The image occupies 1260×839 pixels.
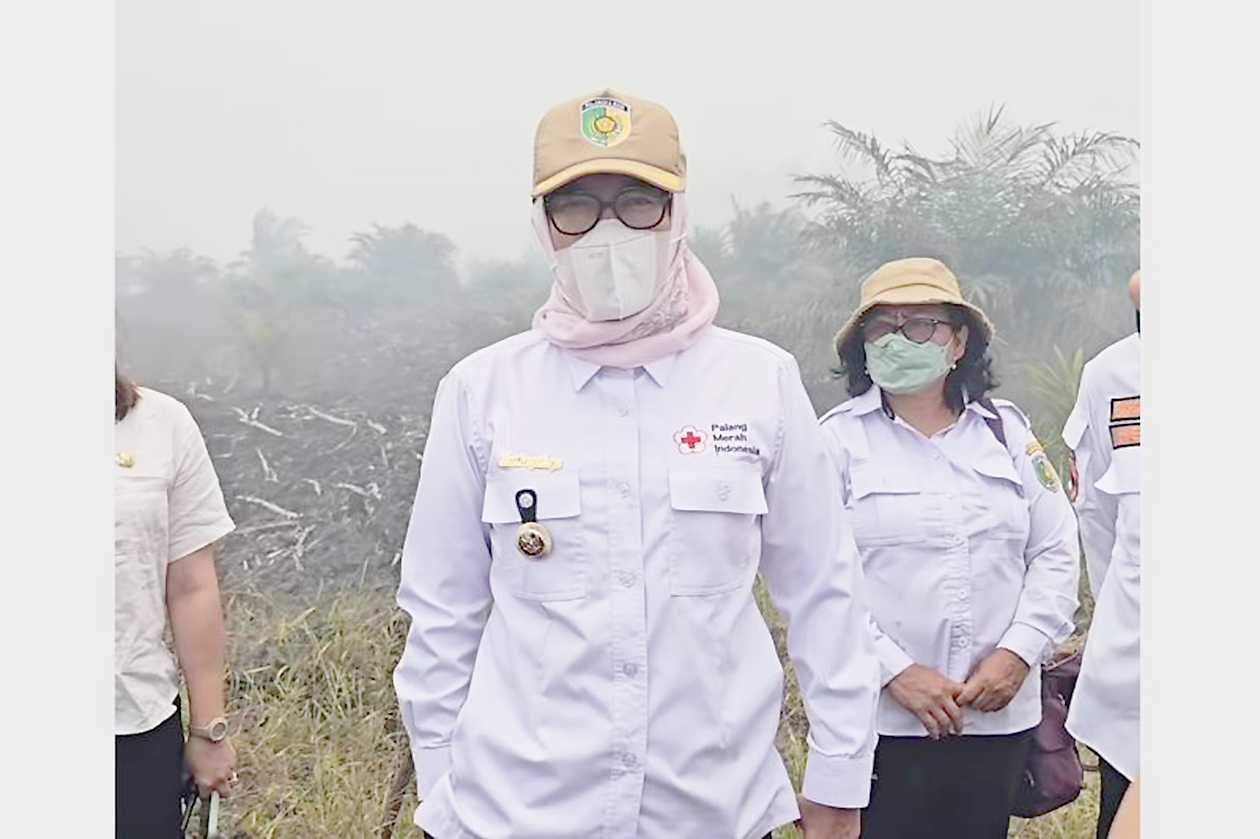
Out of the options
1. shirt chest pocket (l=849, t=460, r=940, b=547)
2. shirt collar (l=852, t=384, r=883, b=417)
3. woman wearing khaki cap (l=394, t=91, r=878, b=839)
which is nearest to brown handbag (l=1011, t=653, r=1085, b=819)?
shirt chest pocket (l=849, t=460, r=940, b=547)

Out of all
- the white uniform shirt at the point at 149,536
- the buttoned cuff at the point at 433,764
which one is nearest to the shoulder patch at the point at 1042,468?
the buttoned cuff at the point at 433,764

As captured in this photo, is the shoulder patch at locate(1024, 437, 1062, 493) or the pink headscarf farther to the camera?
the shoulder patch at locate(1024, 437, 1062, 493)

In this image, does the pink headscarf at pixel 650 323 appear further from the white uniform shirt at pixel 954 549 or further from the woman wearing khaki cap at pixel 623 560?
the white uniform shirt at pixel 954 549

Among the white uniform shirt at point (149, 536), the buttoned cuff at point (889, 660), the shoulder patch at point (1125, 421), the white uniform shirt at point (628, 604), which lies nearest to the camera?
the white uniform shirt at point (628, 604)

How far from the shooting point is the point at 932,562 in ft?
7.20

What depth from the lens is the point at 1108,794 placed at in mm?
2373

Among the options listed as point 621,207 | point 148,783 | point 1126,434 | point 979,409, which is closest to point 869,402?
point 979,409

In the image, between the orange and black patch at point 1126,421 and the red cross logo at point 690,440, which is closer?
the red cross logo at point 690,440

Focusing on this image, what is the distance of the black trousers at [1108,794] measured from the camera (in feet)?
7.73

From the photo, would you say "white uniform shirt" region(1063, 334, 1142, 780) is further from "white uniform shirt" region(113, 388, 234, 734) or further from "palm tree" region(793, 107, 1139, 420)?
"white uniform shirt" region(113, 388, 234, 734)

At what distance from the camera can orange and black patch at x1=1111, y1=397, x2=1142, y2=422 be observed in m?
2.31

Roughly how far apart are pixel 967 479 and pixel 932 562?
0.47 feet

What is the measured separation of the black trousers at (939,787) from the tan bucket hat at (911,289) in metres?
0.62

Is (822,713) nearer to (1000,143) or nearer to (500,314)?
(500,314)
